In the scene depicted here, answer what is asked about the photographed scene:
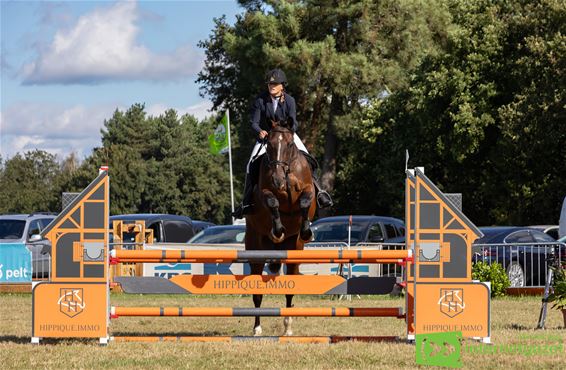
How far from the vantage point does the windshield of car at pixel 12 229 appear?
24.4 meters

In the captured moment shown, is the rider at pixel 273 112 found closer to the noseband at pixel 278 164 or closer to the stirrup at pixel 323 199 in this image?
the stirrup at pixel 323 199

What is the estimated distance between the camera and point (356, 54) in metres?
46.4

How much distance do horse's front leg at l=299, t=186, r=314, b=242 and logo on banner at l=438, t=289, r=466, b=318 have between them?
74.5 inches

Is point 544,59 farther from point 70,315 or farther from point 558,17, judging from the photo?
point 70,315

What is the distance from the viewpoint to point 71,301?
1049 cm

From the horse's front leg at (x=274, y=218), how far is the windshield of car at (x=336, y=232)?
12071mm

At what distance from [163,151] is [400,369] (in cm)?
9709

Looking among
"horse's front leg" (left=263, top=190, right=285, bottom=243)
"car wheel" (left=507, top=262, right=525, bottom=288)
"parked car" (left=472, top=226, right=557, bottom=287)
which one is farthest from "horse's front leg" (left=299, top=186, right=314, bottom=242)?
"car wheel" (left=507, top=262, right=525, bottom=288)

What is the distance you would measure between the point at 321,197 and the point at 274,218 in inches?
35.0

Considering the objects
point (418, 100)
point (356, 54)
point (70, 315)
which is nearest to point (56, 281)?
point (70, 315)

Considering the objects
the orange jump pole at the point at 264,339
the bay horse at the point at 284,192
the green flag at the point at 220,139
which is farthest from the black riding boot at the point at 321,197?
the green flag at the point at 220,139

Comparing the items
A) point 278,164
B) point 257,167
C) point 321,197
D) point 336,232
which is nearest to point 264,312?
point 278,164

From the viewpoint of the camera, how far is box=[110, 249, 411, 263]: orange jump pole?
10.3 m

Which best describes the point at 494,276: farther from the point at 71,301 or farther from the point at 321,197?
the point at 71,301
